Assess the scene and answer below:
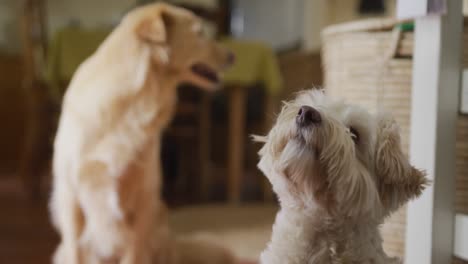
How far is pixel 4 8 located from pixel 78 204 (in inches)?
155

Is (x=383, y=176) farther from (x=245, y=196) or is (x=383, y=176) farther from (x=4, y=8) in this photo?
(x=4, y=8)

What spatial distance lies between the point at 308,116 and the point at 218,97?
271 centimetres

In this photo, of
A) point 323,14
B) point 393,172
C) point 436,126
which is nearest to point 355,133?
point 393,172

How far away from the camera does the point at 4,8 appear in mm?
4840

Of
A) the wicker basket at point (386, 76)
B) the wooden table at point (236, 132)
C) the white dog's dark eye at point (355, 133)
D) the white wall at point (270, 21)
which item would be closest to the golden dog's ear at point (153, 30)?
the wicker basket at point (386, 76)

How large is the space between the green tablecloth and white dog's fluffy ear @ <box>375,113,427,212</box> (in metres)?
1.85

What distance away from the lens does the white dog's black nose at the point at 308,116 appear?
91 centimetres

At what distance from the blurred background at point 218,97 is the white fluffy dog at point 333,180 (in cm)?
40

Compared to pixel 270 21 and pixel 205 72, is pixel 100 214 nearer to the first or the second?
pixel 205 72

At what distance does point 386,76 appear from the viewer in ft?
4.63

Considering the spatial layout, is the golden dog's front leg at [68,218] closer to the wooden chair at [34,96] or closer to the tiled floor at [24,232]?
the tiled floor at [24,232]

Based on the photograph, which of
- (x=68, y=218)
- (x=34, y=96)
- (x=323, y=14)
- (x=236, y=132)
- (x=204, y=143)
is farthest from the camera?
(x=323, y=14)

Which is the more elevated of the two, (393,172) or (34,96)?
(34,96)

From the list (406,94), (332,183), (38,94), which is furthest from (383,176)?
(38,94)
